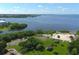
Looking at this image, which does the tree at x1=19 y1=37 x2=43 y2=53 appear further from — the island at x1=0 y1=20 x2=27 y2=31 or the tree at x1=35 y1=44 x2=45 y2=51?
the island at x1=0 y1=20 x2=27 y2=31

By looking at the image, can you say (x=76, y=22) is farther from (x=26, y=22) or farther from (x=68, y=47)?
(x=26, y=22)

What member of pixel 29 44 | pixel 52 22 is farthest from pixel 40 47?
pixel 52 22

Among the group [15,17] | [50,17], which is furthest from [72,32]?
[15,17]

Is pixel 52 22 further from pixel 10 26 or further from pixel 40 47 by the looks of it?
pixel 10 26

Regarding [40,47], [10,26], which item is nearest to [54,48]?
[40,47]

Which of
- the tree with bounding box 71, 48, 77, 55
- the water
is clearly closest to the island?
the water

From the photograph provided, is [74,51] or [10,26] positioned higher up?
[10,26]

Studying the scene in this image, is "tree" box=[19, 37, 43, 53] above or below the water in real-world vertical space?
below

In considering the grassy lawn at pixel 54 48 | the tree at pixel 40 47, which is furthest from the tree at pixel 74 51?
the tree at pixel 40 47
